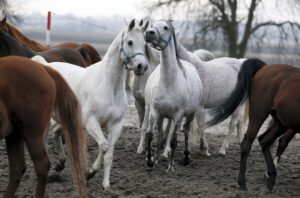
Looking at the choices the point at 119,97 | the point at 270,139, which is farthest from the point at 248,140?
the point at 119,97

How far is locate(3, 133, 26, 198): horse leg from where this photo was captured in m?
5.96

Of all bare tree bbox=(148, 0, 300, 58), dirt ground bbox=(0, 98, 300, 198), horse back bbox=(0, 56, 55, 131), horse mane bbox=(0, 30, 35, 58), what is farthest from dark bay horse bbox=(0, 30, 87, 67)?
bare tree bbox=(148, 0, 300, 58)

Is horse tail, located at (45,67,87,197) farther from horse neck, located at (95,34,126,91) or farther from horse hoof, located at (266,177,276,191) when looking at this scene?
horse hoof, located at (266,177,276,191)

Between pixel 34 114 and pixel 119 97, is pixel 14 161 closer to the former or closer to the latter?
pixel 34 114

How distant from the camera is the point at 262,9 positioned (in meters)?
25.3

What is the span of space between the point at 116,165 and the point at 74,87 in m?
1.53

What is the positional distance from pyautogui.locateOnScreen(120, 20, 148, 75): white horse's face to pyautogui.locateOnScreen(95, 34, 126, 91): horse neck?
0.09 meters

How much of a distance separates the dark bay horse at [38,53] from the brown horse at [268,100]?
110 inches

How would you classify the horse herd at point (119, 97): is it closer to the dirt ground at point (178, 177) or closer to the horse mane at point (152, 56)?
the horse mane at point (152, 56)

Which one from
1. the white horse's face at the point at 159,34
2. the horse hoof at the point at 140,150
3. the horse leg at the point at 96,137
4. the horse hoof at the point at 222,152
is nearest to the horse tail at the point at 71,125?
the horse leg at the point at 96,137

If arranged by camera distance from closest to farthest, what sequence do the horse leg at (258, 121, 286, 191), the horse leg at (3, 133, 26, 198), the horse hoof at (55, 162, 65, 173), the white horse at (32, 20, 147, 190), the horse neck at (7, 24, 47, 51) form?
the horse leg at (3, 133, 26, 198)
the white horse at (32, 20, 147, 190)
the horse leg at (258, 121, 286, 191)
the horse hoof at (55, 162, 65, 173)
the horse neck at (7, 24, 47, 51)

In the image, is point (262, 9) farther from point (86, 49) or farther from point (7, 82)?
point (7, 82)

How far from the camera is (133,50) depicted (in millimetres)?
7469

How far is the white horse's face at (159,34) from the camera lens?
27.5ft
